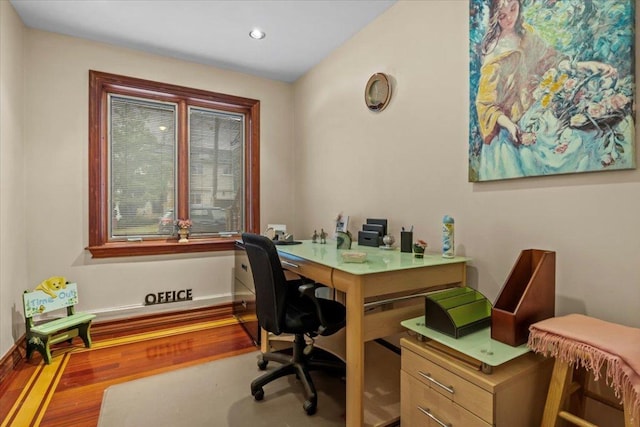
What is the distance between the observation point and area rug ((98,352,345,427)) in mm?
1657

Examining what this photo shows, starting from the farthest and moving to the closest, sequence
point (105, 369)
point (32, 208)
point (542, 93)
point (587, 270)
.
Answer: point (32, 208) → point (105, 369) → point (542, 93) → point (587, 270)

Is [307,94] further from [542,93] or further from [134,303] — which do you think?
[134,303]

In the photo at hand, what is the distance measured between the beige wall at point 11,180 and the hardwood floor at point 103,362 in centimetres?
35

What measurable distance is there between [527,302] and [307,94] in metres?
2.87

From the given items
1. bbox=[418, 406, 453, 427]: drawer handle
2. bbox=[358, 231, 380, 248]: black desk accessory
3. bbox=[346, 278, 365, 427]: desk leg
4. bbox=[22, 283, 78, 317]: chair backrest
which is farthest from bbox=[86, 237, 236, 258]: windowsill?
bbox=[418, 406, 453, 427]: drawer handle

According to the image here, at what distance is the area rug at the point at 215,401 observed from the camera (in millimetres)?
1657

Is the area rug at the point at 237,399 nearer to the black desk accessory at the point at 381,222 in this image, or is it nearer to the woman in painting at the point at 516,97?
the black desk accessory at the point at 381,222

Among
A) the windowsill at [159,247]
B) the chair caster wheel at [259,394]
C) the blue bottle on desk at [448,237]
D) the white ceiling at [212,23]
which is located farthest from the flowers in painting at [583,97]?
the windowsill at [159,247]

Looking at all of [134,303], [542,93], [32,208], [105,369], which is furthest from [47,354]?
[542,93]

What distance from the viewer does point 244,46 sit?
2838mm

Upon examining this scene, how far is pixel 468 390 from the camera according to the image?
113 centimetres

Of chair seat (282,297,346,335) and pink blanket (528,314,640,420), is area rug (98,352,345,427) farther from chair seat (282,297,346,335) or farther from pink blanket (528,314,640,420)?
pink blanket (528,314,640,420)

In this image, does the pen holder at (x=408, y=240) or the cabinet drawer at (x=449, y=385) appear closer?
the cabinet drawer at (x=449, y=385)

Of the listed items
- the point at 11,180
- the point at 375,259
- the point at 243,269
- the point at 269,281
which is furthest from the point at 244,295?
the point at 11,180
